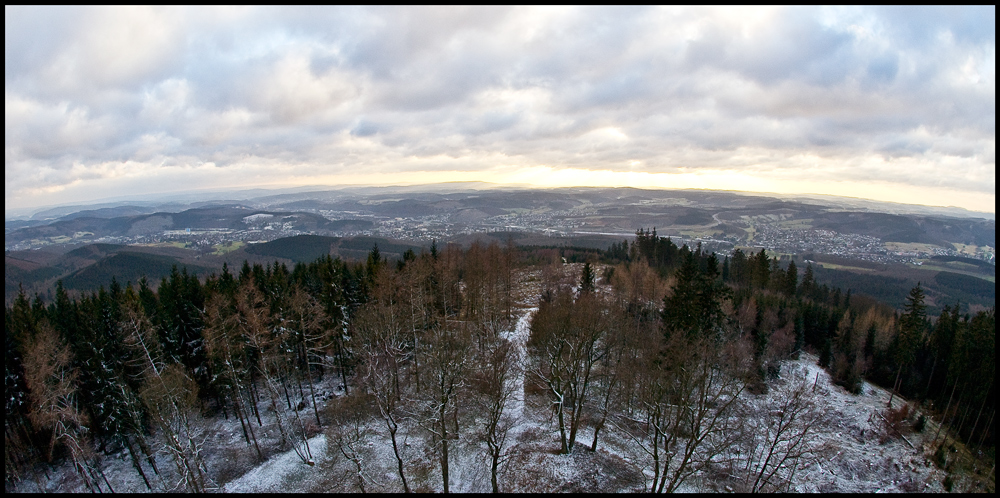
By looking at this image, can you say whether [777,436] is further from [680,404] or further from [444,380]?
[444,380]

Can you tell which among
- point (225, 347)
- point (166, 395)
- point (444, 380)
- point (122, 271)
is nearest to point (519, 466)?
point (444, 380)

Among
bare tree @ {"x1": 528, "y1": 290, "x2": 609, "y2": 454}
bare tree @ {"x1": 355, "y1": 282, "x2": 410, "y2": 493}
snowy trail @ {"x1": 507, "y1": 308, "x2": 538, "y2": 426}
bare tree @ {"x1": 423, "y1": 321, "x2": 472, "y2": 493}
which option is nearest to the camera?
bare tree @ {"x1": 423, "y1": 321, "x2": 472, "y2": 493}

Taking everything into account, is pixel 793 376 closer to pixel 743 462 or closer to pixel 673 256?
pixel 743 462

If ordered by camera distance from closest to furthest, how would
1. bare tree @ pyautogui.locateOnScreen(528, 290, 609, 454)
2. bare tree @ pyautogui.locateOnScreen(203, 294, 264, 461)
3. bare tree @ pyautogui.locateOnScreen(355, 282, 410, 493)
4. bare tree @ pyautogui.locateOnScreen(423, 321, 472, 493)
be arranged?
bare tree @ pyautogui.locateOnScreen(423, 321, 472, 493)
bare tree @ pyautogui.locateOnScreen(528, 290, 609, 454)
bare tree @ pyautogui.locateOnScreen(203, 294, 264, 461)
bare tree @ pyautogui.locateOnScreen(355, 282, 410, 493)

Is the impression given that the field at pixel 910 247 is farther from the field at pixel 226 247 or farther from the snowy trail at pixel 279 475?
the field at pixel 226 247

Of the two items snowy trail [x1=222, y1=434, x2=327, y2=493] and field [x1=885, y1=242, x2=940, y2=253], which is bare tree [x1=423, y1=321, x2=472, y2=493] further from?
field [x1=885, y1=242, x2=940, y2=253]

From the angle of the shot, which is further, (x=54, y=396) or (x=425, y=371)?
(x=425, y=371)

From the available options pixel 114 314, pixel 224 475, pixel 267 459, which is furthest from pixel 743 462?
pixel 114 314

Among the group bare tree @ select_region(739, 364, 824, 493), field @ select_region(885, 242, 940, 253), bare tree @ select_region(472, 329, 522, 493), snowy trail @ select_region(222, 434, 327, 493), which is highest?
field @ select_region(885, 242, 940, 253)

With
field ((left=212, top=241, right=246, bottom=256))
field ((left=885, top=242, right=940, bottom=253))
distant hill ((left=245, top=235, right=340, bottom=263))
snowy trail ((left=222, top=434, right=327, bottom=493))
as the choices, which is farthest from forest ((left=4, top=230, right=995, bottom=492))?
field ((left=885, top=242, right=940, bottom=253))

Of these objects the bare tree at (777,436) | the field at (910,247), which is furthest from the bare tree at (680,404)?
the field at (910,247)
